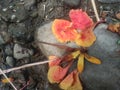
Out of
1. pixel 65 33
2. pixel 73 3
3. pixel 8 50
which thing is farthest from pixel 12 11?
pixel 65 33

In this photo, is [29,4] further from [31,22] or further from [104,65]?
[104,65]

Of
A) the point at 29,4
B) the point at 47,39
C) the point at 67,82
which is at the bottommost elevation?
the point at 67,82

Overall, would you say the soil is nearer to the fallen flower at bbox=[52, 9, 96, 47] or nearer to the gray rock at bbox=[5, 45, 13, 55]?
the gray rock at bbox=[5, 45, 13, 55]

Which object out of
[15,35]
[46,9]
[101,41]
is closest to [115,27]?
[101,41]

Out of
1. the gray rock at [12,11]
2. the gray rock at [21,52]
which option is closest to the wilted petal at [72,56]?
the gray rock at [21,52]

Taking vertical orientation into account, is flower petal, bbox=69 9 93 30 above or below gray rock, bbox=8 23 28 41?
above

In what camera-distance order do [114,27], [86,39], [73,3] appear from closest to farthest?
[86,39], [114,27], [73,3]

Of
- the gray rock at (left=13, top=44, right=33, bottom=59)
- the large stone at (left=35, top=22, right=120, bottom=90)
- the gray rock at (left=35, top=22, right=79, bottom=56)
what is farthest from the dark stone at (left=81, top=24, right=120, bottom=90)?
the gray rock at (left=13, top=44, right=33, bottom=59)
